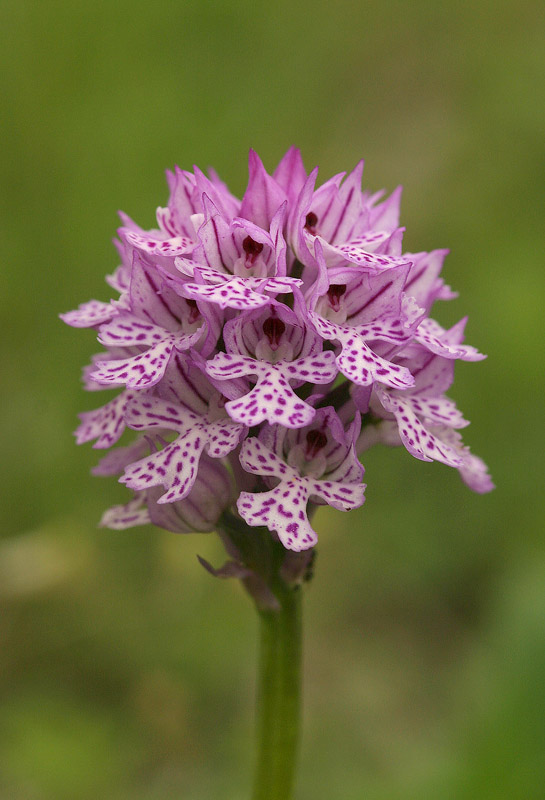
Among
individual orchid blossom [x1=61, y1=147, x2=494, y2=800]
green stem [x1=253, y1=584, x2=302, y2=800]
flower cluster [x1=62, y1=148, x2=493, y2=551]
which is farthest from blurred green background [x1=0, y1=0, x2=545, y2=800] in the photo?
flower cluster [x1=62, y1=148, x2=493, y2=551]

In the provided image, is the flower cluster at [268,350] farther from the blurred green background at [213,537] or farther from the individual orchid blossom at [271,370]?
the blurred green background at [213,537]

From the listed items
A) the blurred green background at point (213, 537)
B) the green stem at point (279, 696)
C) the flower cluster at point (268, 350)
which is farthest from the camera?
the blurred green background at point (213, 537)

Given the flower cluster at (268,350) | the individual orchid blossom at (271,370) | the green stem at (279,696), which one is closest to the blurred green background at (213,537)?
the green stem at (279,696)

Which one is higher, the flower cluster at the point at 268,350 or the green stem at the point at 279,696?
the flower cluster at the point at 268,350

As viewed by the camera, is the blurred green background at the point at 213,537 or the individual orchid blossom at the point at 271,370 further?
the blurred green background at the point at 213,537

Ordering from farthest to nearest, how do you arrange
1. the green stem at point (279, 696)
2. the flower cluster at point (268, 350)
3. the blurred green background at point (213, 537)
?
the blurred green background at point (213, 537) < the green stem at point (279, 696) < the flower cluster at point (268, 350)

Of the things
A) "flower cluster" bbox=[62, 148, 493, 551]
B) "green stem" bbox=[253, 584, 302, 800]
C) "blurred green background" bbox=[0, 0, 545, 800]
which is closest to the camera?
"flower cluster" bbox=[62, 148, 493, 551]

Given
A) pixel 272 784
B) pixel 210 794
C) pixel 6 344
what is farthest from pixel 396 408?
pixel 6 344

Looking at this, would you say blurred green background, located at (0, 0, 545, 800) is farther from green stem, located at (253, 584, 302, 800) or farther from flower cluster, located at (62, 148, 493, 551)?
flower cluster, located at (62, 148, 493, 551)
